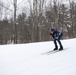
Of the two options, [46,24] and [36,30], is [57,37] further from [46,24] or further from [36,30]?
[46,24]

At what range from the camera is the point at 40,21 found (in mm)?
33844

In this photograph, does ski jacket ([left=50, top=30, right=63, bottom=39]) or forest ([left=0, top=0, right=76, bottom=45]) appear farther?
forest ([left=0, top=0, right=76, bottom=45])

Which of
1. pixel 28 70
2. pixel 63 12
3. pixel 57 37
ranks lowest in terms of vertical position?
pixel 28 70

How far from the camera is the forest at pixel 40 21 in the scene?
33.2 meters

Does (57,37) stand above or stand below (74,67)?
above

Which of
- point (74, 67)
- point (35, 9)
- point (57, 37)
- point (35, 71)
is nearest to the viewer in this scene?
point (74, 67)

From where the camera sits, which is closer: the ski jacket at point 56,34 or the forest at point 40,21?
the ski jacket at point 56,34

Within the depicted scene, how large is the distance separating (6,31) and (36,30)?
13955 mm

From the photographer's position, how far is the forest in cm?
3325

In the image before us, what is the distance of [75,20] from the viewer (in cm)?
3953

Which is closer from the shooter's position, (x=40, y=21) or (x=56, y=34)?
(x=56, y=34)

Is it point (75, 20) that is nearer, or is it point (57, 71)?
point (57, 71)

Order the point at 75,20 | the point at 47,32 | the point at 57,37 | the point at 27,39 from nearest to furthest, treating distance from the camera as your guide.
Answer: the point at 57,37
the point at 75,20
the point at 47,32
the point at 27,39

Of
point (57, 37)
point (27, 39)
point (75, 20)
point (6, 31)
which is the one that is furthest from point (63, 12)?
point (57, 37)
